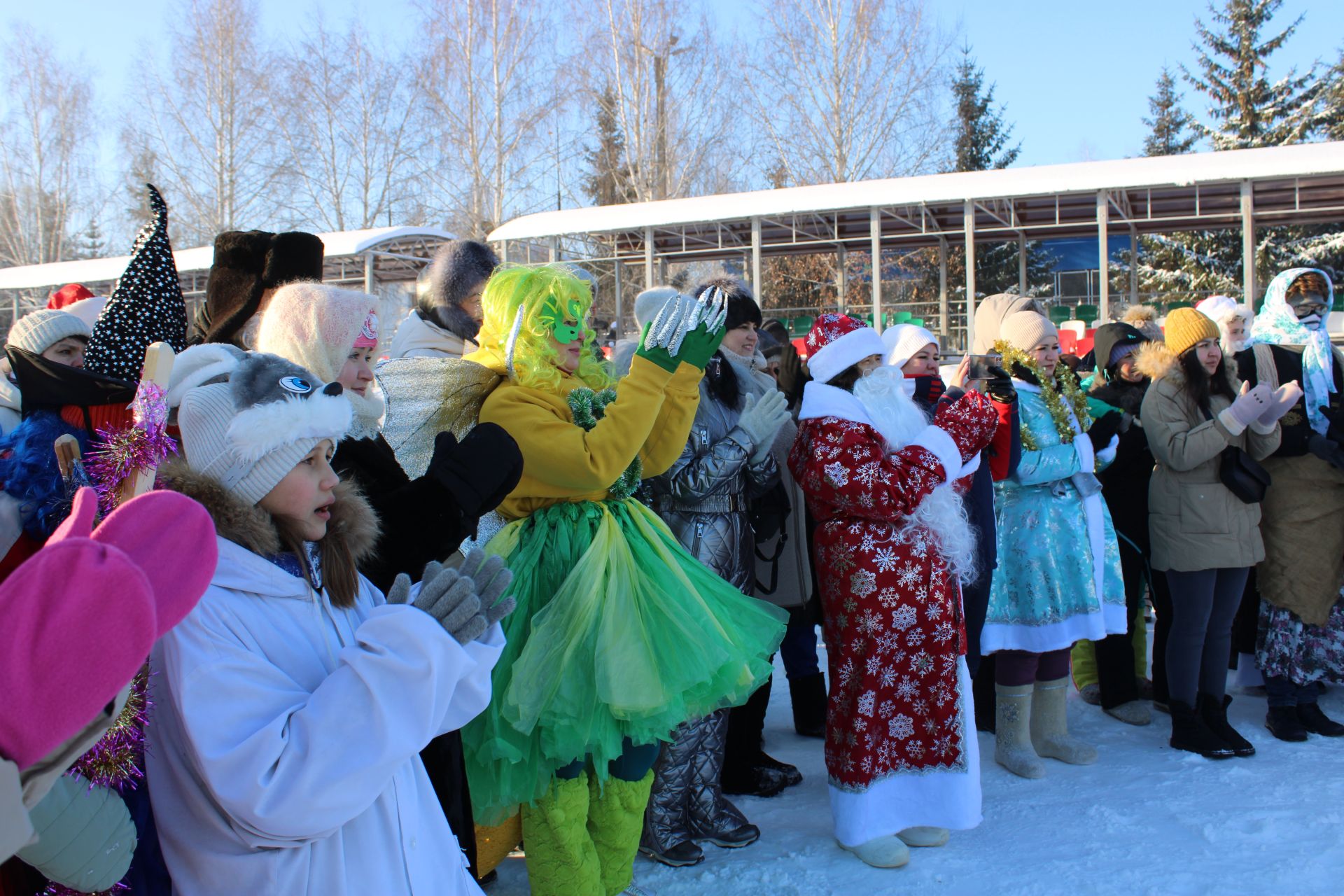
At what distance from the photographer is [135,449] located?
1.54 metres

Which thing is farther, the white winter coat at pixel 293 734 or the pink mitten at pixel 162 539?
the white winter coat at pixel 293 734

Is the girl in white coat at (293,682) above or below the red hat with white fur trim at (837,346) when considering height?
below

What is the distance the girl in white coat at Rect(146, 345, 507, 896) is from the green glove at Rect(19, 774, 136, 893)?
0.41 feet

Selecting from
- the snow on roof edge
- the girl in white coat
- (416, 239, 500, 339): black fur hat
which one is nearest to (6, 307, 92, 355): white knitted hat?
(416, 239, 500, 339): black fur hat

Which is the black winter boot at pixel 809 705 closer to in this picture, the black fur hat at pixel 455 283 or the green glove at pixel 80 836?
the black fur hat at pixel 455 283

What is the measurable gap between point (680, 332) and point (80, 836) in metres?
1.83

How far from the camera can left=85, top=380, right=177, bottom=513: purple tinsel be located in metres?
1.54

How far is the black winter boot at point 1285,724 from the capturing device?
4.41 metres

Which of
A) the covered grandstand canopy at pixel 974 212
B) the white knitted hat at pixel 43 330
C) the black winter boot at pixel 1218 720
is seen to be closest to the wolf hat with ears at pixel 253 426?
the white knitted hat at pixel 43 330

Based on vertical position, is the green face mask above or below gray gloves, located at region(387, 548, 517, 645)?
above

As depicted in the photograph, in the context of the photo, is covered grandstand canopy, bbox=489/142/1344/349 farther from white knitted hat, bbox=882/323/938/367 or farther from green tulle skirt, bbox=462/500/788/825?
green tulle skirt, bbox=462/500/788/825

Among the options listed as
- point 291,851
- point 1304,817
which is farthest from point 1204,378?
point 291,851

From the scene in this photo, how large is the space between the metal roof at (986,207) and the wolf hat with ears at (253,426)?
14.3 metres

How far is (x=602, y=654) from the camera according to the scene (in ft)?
7.95
